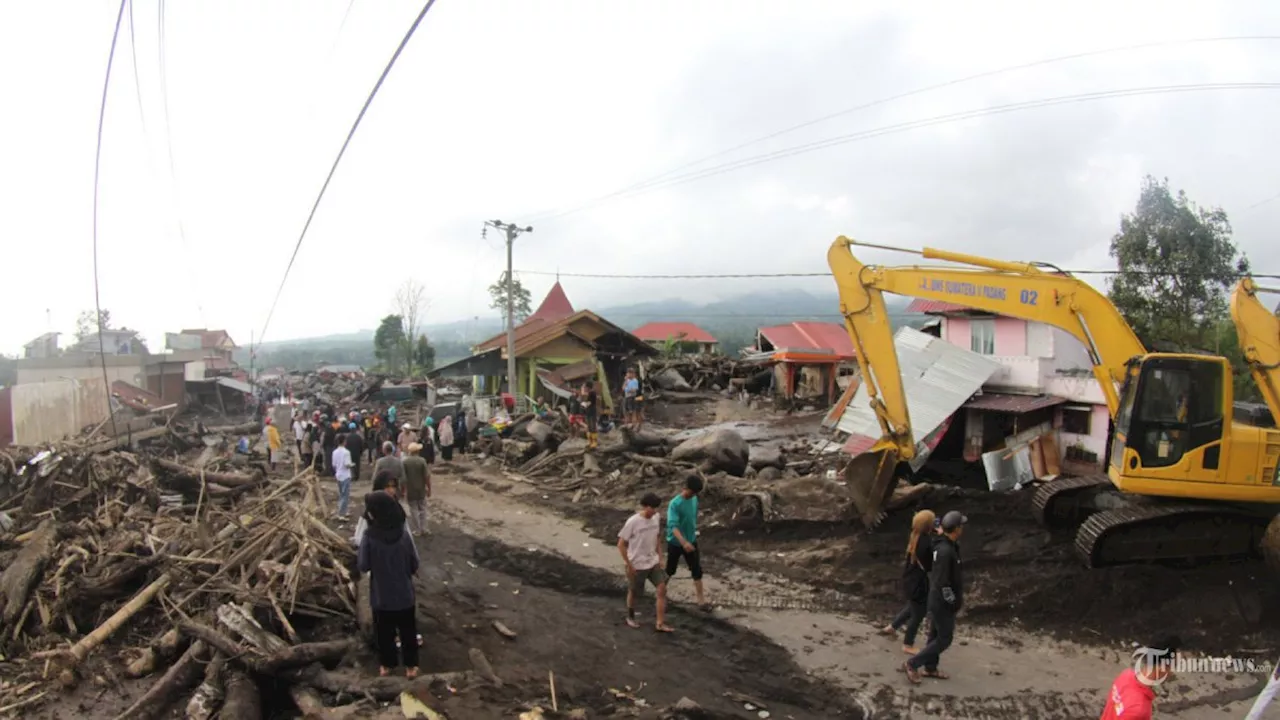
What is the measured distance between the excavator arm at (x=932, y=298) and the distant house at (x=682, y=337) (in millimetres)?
36918

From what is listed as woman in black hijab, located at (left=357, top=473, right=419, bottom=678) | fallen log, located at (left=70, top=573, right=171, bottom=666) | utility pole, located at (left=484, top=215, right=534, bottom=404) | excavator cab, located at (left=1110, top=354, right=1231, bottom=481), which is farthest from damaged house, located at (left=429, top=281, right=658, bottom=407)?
woman in black hijab, located at (left=357, top=473, right=419, bottom=678)

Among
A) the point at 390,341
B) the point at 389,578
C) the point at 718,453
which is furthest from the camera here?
the point at 390,341

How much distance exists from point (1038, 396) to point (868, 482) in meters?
8.48

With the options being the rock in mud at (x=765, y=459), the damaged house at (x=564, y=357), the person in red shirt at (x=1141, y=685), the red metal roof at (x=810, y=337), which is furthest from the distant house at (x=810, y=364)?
the person in red shirt at (x=1141, y=685)

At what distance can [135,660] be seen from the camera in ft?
19.8

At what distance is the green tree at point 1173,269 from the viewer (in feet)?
61.2

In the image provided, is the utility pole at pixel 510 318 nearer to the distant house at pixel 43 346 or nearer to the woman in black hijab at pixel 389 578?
the woman in black hijab at pixel 389 578

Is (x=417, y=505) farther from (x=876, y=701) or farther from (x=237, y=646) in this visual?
(x=876, y=701)

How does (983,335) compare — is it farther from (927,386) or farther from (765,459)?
(765,459)

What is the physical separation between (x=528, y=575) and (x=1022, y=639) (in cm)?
574

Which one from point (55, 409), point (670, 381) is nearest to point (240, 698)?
point (55, 409)

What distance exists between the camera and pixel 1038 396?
16.3 m

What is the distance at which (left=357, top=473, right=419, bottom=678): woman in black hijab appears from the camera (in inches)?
216

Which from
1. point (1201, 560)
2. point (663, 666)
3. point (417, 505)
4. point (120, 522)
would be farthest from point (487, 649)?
point (1201, 560)
